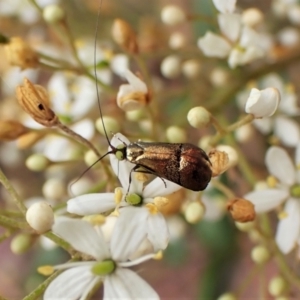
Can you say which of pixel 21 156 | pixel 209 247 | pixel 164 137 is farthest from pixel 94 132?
pixel 21 156

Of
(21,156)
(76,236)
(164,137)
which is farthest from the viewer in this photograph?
(21,156)

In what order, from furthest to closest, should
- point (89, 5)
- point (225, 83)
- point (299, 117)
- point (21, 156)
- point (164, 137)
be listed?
point (21, 156) → point (89, 5) → point (299, 117) → point (225, 83) → point (164, 137)

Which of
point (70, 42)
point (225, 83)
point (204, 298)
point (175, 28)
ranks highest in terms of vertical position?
point (70, 42)

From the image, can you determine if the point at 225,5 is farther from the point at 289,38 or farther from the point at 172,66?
the point at 289,38

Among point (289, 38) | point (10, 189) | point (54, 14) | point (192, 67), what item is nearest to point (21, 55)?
point (54, 14)

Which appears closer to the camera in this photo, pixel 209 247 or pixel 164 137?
pixel 164 137

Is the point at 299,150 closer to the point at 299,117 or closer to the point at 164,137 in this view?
the point at 164,137
